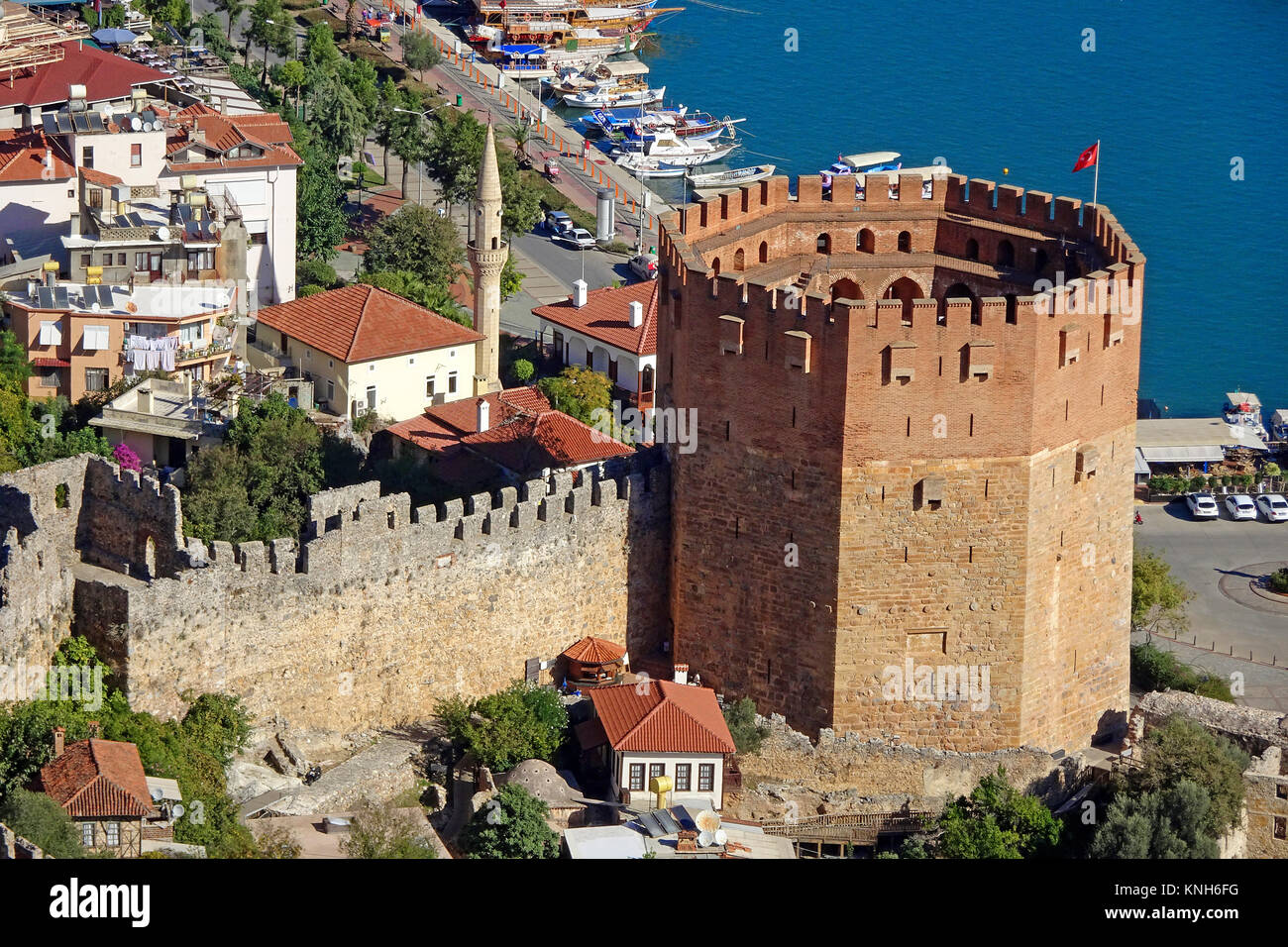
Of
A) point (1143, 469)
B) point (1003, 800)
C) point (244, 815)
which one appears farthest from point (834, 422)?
point (1143, 469)

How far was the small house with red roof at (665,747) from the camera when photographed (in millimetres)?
52781

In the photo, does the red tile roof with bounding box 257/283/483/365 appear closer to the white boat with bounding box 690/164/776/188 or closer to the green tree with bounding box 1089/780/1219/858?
the green tree with bounding box 1089/780/1219/858

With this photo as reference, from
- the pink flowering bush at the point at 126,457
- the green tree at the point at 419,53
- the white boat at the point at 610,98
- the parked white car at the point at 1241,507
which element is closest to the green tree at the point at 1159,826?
the pink flowering bush at the point at 126,457

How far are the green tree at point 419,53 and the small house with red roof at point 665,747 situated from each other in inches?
3062

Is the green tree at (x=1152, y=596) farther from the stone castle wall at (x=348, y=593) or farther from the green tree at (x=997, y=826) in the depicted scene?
the stone castle wall at (x=348, y=593)

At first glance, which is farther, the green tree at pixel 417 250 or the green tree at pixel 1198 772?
the green tree at pixel 417 250

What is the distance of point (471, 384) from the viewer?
79.4 metres

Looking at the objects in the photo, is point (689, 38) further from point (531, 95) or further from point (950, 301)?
point (950, 301)

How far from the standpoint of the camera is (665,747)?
52.8 metres

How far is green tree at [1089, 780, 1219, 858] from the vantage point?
52625mm

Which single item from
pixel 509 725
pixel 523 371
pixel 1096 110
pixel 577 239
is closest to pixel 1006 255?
pixel 509 725

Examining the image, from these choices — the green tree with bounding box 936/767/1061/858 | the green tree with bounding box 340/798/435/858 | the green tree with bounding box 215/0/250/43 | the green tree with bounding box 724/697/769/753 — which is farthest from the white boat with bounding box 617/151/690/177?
the green tree with bounding box 340/798/435/858

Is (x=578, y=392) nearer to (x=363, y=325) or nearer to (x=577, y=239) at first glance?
(x=363, y=325)

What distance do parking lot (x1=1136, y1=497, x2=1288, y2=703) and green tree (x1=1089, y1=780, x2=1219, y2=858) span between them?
16076 millimetres
